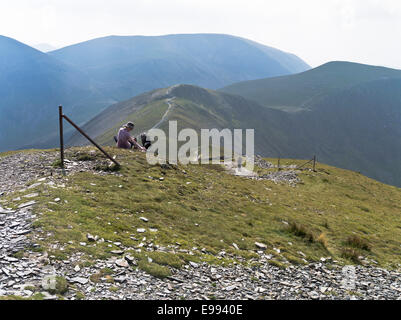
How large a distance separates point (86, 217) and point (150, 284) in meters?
5.06

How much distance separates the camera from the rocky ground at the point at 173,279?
29.0ft

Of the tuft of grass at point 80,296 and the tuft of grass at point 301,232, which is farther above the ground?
the tuft of grass at point 80,296

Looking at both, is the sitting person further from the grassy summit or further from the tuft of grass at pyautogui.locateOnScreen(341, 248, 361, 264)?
the tuft of grass at pyautogui.locateOnScreen(341, 248, 361, 264)

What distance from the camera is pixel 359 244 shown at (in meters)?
17.6

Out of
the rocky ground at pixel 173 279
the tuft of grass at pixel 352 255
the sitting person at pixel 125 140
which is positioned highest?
the sitting person at pixel 125 140

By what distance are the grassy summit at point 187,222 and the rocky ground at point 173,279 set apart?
511 millimetres

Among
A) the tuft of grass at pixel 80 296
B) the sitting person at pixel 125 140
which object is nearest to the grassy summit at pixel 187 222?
the tuft of grass at pixel 80 296

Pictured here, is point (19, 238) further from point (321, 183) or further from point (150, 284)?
point (321, 183)

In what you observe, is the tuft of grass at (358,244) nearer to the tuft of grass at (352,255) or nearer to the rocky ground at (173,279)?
the tuft of grass at (352,255)

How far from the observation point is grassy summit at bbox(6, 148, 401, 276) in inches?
468

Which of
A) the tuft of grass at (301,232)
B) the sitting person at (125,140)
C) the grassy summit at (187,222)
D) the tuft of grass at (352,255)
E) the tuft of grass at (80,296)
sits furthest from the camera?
the sitting person at (125,140)

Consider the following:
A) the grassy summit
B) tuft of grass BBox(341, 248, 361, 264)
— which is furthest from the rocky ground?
tuft of grass BBox(341, 248, 361, 264)

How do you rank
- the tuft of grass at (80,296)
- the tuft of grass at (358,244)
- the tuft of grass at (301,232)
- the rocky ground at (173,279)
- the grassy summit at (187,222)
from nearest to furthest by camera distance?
the tuft of grass at (80,296) < the rocky ground at (173,279) < the grassy summit at (187,222) < the tuft of grass at (301,232) < the tuft of grass at (358,244)
